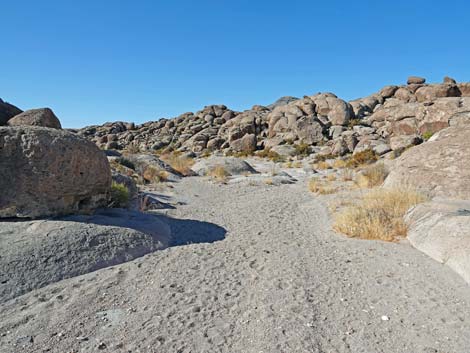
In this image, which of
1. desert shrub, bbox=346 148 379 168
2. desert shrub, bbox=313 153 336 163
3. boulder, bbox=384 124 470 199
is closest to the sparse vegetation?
desert shrub, bbox=313 153 336 163

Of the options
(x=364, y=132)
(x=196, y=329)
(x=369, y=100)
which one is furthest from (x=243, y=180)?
(x=369, y=100)

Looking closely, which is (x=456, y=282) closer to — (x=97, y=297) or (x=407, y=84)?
(x=97, y=297)

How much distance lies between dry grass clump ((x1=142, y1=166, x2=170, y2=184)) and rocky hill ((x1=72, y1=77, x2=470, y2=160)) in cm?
1350

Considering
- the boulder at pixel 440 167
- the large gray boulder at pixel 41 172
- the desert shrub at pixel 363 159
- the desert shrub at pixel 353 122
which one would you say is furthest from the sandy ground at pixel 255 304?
the desert shrub at pixel 353 122

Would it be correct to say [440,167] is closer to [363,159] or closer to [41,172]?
[41,172]

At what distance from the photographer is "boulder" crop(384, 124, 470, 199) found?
24.0ft

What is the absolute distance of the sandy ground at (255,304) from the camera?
2680mm

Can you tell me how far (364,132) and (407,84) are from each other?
67.4 ft

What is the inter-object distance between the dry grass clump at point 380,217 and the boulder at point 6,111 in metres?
9.48

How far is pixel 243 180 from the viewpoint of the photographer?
13.8m

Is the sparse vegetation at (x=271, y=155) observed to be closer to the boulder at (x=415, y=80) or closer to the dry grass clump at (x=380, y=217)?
the dry grass clump at (x=380, y=217)

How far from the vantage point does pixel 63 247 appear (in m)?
4.31

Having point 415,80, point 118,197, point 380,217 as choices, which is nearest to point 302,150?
point 380,217

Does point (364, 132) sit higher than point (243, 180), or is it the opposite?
point (364, 132)
